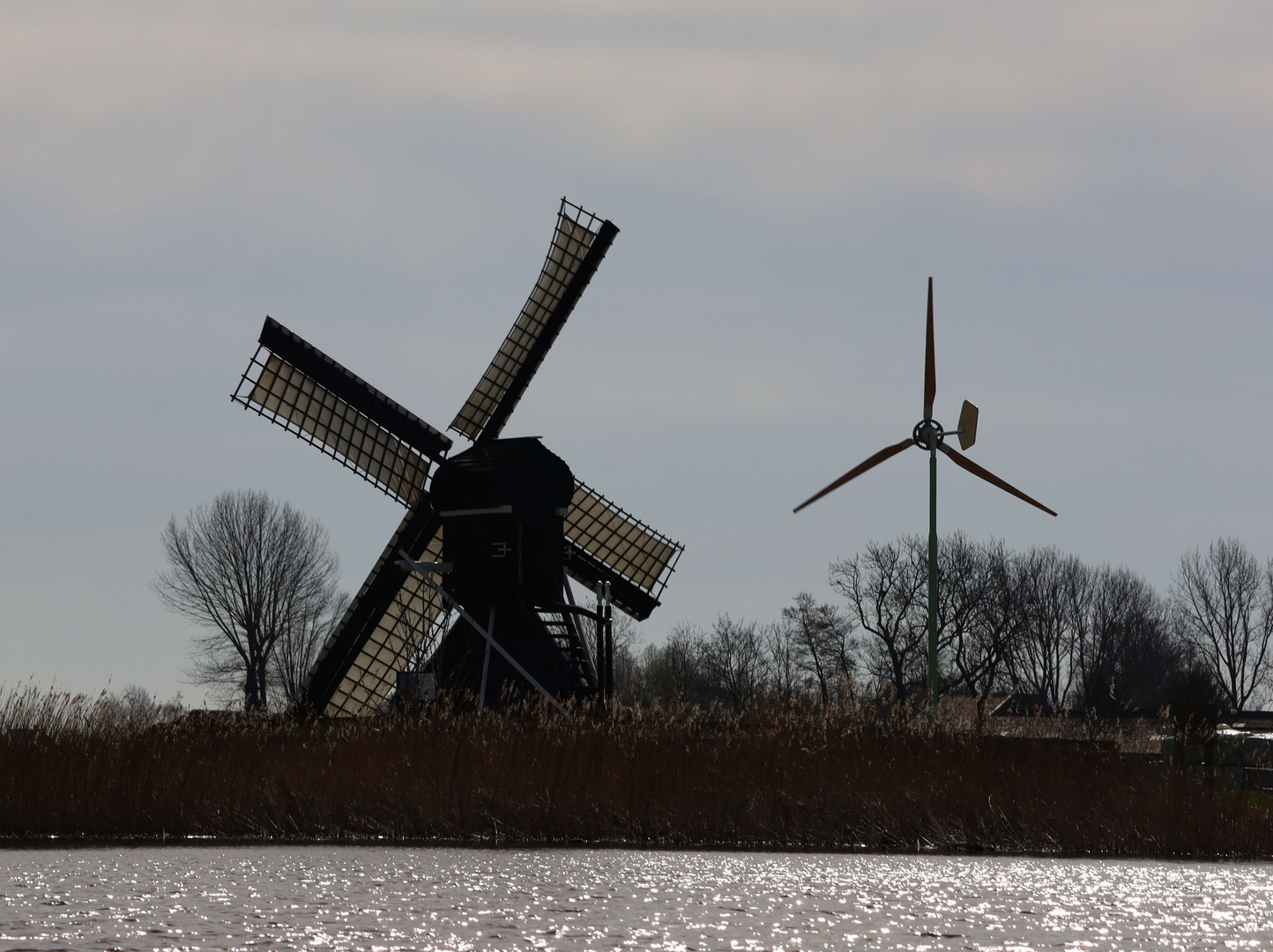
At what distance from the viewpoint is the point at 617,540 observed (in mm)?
31422

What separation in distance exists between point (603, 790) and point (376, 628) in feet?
46.2

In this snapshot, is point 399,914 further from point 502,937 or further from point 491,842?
point 491,842

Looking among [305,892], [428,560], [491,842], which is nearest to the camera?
[305,892]

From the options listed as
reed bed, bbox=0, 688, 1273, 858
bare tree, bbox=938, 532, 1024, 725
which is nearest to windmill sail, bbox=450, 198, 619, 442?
reed bed, bbox=0, 688, 1273, 858

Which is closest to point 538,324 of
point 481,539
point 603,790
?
point 481,539

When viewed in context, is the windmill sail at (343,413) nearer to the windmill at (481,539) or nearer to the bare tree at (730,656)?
the windmill at (481,539)

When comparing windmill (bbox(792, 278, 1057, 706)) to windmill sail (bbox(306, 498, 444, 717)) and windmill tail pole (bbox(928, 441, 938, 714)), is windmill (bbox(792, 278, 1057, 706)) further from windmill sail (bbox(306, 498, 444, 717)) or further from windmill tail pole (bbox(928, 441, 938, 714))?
windmill sail (bbox(306, 498, 444, 717))

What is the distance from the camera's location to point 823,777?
16.2 meters

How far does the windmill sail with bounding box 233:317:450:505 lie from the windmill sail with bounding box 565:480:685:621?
3421 millimetres

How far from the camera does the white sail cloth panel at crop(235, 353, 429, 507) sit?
2923cm

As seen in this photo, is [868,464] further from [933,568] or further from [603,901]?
[603,901]

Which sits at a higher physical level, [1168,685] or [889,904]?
[1168,685]

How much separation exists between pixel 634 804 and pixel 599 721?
4.73ft

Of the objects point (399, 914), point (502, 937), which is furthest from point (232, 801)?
point (502, 937)
